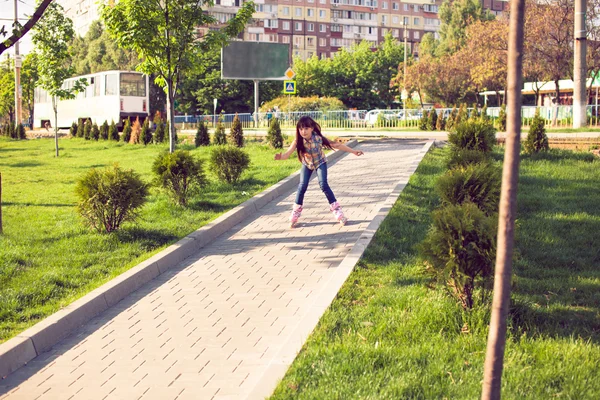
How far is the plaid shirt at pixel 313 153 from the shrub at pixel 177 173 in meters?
2.30

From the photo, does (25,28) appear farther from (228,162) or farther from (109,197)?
(228,162)

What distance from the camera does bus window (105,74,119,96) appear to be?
37.4 m

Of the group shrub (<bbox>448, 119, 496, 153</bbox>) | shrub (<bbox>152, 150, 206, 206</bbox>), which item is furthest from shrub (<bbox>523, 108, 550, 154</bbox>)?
shrub (<bbox>152, 150, 206, 206</bbox>)

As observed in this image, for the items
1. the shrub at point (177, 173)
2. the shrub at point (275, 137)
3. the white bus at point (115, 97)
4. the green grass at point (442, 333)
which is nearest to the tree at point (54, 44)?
the shrub at point (275, 137)

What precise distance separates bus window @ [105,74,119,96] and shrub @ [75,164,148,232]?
Result: 3000 centimetres

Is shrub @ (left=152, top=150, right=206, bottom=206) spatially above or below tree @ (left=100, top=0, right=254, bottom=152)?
below

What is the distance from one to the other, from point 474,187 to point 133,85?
32422 mm

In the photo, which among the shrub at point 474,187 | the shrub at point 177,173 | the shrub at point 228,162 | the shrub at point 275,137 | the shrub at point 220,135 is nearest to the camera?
the shrub at point 474,187

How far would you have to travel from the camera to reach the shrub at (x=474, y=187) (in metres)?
7.57

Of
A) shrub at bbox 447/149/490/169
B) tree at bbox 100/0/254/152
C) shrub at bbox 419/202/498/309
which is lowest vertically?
shrub at bbox 419/202/498/309

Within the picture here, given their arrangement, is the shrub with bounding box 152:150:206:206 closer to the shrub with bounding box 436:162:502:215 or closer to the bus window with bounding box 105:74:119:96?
the shrub with bounding box 436:162:502:215

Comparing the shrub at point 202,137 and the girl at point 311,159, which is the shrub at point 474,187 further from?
the shrub at point 202,137

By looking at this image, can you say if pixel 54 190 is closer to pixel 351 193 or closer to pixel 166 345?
pixel 351 193

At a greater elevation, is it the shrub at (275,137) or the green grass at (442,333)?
the shrub at (275,137)
